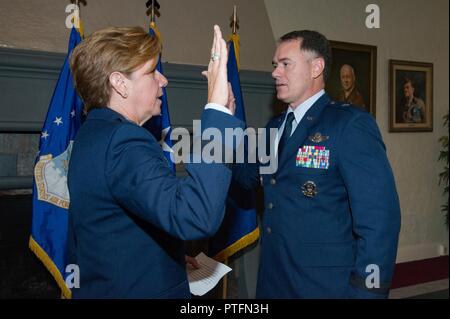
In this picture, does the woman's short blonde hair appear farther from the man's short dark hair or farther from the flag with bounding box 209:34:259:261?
the flag with bounding box 209:34:259:261

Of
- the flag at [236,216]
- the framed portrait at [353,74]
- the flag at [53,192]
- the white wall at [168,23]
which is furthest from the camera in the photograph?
the framed portrait at [353,74]

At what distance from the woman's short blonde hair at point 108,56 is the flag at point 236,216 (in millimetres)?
1586

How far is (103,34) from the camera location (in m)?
1.15

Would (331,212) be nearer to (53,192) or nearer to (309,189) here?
(309,189)

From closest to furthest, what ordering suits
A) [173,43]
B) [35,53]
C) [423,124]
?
1. [35,53]
2. [173,43]
3. [423,124]

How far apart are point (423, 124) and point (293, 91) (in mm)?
3016

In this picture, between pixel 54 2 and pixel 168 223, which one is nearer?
pixel 168 223

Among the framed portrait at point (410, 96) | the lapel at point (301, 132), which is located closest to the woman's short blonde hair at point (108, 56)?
the lapel at point (301, 132)

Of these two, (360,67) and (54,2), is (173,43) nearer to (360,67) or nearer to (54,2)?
(54,2)

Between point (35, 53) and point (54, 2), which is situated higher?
point (54, 2)

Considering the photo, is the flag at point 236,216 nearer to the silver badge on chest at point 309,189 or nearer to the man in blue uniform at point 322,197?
the man in blue uniform at point 322,197

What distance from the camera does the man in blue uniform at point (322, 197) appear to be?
1.53 meters

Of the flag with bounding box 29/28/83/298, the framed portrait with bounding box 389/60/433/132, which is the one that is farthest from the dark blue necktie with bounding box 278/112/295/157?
the framed portrait with bounding box 389/60/433/132

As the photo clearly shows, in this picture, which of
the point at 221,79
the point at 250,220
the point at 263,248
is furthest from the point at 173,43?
the point at 221,79
